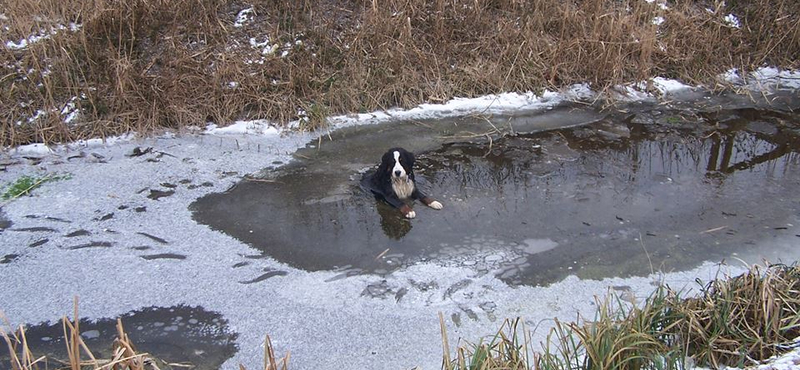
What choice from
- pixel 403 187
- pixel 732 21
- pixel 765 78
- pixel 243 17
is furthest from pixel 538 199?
pixel 732 21

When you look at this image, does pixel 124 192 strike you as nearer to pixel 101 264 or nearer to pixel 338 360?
pixel 101 264

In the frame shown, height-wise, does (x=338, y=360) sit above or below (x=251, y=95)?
below

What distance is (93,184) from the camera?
5.63m

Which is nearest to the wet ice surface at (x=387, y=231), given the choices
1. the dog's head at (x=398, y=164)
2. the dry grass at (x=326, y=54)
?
the dog's head at (x=398, y=164)

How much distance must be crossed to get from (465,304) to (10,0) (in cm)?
714

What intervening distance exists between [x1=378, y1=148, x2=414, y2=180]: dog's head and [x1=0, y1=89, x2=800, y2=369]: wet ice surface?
0.34 metres

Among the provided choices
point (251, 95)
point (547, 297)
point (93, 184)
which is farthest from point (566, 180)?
point (93, 184)

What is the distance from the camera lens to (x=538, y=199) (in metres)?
5.45

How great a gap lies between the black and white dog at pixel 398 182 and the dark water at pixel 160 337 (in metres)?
1.88

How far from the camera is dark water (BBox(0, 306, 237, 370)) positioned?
11.3ft

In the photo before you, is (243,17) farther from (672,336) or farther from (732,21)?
(732,21)

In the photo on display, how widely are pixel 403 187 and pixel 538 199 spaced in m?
1.23

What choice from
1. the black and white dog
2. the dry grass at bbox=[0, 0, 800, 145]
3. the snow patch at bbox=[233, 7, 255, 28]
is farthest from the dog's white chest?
the snow patch at bbox=[233, 7, 255, 28]

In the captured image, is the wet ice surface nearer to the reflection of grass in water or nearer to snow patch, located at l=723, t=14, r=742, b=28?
the reflection of grass in water
